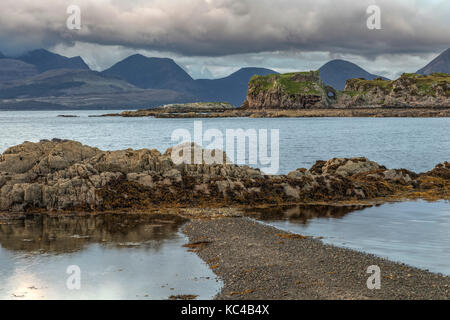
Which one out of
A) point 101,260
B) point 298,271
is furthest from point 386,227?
point 101,260

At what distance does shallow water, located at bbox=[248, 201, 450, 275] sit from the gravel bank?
1.79m

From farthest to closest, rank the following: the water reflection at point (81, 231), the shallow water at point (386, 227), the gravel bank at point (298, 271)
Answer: the water reflection at point (81, 231)
the shallow water at point (386, 227)
the gravel bank at point (298, 271)

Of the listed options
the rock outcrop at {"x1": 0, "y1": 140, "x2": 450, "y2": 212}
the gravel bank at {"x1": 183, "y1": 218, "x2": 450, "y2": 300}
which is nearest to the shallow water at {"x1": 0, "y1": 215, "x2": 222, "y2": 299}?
the gravel bank at {"x1": 183, "y1": 218, "x2": 450, "y2": 300}

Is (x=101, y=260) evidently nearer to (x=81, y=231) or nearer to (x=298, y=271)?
(x=81, y=231)

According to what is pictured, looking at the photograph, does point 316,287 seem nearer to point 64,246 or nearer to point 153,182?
point 64,246

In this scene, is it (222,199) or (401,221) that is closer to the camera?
(401,221)

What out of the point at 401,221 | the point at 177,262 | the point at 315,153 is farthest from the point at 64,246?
the point at 315,153

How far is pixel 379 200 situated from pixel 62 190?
26023 mm

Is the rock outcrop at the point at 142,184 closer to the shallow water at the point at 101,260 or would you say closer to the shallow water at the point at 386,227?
the shallow water at the point at 386,227

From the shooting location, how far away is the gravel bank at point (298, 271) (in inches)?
664

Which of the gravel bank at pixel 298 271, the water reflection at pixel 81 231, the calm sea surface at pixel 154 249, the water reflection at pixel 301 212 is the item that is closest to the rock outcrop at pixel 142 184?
the water reflection at pixel 301 212

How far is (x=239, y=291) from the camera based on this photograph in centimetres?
1742

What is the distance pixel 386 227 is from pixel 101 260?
17647mm

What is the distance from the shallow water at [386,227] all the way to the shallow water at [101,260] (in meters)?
8.28
